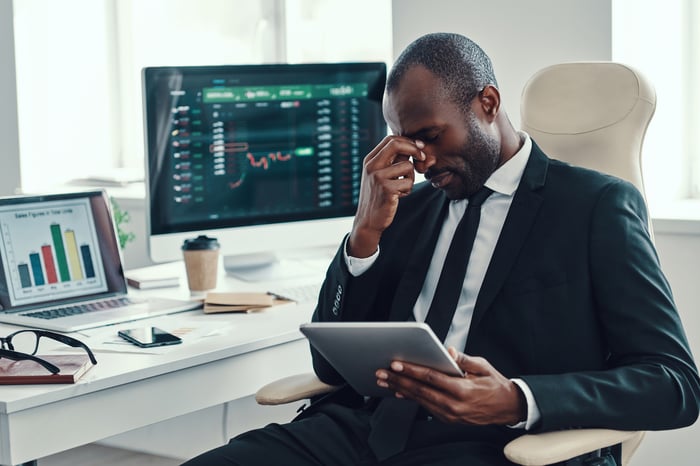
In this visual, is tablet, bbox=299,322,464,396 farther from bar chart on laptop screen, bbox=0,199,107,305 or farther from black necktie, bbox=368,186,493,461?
→ bar chart on laptop screen, bbox=0,199,107,305

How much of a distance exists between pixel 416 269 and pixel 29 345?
76cm

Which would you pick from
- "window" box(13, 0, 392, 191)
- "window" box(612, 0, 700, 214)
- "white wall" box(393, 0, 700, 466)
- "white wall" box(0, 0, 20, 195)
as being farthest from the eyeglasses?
"white wall" box(0, 0, 20, 195)

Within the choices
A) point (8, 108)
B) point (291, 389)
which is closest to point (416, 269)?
point (291, 389)

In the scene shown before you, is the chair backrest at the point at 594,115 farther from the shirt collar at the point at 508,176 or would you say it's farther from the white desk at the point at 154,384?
the white desk at the point at 154,384

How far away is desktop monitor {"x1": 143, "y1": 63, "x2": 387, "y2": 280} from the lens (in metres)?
2.40

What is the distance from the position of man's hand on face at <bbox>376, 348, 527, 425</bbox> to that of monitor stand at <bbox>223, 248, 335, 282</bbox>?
1.03 metres

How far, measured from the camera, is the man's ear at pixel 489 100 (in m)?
1.77

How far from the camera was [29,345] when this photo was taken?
1.97m

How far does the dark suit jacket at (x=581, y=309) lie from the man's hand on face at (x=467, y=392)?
0.05 metres

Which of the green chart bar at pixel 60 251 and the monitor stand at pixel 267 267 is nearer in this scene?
the green chart bar at pixel 60 251

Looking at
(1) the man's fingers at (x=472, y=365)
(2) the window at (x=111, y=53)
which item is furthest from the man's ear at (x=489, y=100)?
(2) the window at (x=111, y=53)

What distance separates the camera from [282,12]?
11.9 ft

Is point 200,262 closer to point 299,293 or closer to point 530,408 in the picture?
point 299,293

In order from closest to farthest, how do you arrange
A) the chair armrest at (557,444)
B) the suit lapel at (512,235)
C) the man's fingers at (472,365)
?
the chair armrest at (557,444)
the man's fingers at (472,365)
the suit lapel at (512,235)
